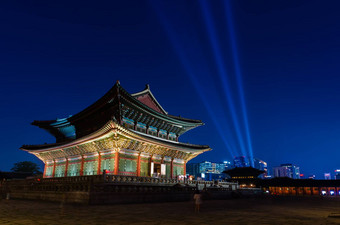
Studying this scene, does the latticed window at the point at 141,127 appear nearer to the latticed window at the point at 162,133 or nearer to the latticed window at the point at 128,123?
the latticed window at the point at 128,123

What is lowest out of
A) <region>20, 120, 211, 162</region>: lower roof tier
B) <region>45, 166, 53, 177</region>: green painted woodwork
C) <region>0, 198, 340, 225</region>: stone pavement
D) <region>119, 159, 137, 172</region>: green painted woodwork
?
<region>0, 198, 340, 225</region>: stone pavement

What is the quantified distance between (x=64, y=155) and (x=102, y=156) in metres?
9.30

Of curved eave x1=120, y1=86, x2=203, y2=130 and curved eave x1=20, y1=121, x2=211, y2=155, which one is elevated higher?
curved eave x1=120, y1=86, x2=203, y2=130

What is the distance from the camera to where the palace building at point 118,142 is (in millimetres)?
27594

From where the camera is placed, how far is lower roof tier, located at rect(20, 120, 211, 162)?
2586cm

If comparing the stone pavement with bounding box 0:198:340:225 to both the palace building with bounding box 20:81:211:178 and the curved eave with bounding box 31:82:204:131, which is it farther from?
the curved eave with bounding box 31:82:204:131

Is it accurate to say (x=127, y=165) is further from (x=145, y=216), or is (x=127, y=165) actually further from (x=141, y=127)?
(x=145, y=216)

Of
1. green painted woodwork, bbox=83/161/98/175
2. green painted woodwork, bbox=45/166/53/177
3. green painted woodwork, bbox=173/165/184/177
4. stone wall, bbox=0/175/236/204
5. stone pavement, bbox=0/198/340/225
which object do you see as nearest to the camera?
stone pavement, bbox=0/198/340/225

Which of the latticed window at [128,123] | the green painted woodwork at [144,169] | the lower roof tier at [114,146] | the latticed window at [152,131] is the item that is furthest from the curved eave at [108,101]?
the green painted woodwork at [144,169]

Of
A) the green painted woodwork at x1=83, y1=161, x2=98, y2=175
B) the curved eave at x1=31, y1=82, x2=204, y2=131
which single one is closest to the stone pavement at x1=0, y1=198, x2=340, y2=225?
the green painted woodwork at x1=83, y1=161, x2=98, y2=175

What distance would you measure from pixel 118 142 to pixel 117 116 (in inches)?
176

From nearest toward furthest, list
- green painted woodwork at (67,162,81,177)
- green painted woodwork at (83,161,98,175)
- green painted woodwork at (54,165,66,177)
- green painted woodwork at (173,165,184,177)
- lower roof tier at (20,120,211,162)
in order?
lower roof tier at (20,120,211,162) → green painted woodwork at (83,161,98,175) → green painted woodwork at (67,162,81,177) → green painted woodwork at (173,165,184,177) → green painted woodwork at (54,165,66,177)

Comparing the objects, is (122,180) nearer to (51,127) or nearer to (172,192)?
(172,192)

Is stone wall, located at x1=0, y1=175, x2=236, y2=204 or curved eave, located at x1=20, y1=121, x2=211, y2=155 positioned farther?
curved eave, located at x1=20, y1=121, x2=211, y2=155
